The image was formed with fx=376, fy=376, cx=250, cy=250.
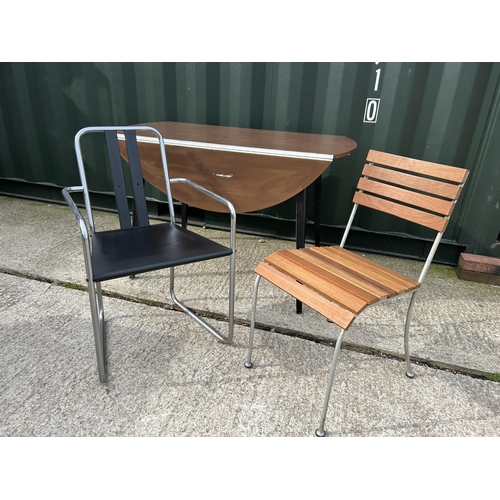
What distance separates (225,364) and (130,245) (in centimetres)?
72

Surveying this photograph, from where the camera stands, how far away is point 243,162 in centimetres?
205

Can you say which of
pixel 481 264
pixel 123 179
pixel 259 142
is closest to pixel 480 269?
pixel 481 264

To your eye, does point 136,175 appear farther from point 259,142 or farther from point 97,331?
point 97,331

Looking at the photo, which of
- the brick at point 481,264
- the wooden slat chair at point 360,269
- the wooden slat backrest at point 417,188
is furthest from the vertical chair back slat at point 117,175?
the brick at point 481,264

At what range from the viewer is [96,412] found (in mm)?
1518

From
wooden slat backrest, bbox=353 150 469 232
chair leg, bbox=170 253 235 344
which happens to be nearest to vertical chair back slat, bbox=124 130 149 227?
chair leg, bbox=170 253 235 344

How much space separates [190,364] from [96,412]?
1.47 ft

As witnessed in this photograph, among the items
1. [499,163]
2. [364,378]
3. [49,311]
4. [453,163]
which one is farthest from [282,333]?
[499,163]

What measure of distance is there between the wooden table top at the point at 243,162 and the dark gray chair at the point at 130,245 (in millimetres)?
199

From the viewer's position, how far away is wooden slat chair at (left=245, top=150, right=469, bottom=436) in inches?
54.4

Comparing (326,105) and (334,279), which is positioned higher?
(326,105)

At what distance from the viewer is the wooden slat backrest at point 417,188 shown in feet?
5.17
